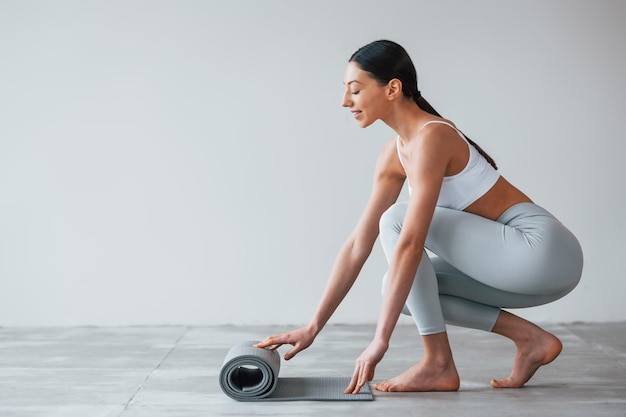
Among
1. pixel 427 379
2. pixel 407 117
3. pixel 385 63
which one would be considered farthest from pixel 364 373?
pixel 385 63

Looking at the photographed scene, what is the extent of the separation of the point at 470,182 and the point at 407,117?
246 mm

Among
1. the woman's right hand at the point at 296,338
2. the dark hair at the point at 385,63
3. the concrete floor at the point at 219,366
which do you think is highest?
the dark hair at the point at 385,63

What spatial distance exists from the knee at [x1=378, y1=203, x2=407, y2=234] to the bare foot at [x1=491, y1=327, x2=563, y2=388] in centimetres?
47

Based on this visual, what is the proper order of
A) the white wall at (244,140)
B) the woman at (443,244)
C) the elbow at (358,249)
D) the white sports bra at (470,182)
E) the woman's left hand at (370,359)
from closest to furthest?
the woman's left hand at (370,359) → the woman at (443,244) → the white sports bra at (470,182) → the elbow at (358,249) → the white wall at (244,140)

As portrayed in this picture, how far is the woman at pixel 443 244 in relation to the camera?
2213 mm

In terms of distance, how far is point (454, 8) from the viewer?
13.2 feet

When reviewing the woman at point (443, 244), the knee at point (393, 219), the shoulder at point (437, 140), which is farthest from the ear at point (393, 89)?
the knee at point (393, 219)

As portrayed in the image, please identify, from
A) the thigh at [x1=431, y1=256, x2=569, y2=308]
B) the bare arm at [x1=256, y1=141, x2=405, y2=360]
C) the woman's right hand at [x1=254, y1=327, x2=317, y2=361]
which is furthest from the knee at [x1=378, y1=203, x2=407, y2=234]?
the woman's right hand at [x1=254, y1=327, x2=317, y2=361]

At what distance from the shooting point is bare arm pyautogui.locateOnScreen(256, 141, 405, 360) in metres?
2.38

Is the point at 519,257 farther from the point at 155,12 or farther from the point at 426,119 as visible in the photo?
the point at 155,12

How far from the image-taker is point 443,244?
232 centimetres

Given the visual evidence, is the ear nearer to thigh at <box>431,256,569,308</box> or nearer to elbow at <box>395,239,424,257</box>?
elbow at <box>395,239,424,257</box>

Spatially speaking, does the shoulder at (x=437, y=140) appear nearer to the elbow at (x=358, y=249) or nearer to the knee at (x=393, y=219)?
the knee at (x=393, y=219)

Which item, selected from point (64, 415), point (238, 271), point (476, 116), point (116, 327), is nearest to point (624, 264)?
point (476, 116)
